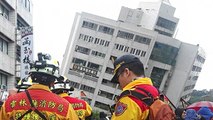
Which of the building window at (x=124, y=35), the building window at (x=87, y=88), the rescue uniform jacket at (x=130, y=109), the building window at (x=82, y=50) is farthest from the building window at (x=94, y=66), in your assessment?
the rescue uniform jacket at (x=130, y=109)

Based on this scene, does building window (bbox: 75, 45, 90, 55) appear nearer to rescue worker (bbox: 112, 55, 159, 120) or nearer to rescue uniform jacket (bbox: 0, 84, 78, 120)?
rescue uniform jacket (bbox: 0, 84, 78, 120)

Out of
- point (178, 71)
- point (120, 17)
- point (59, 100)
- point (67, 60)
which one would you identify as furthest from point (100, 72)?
point (59, 100)

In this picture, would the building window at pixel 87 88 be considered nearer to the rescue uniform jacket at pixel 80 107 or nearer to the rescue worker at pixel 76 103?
the rescue worker at pixel 76 103

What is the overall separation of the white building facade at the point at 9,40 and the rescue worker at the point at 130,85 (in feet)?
59.3

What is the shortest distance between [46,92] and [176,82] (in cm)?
5536

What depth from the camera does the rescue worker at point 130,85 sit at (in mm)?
2959

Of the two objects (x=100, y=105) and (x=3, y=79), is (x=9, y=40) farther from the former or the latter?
(x=100, y=105)

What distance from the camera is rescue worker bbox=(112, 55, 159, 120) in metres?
2.96

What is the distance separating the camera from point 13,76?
23.4 metres

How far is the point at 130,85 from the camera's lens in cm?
318

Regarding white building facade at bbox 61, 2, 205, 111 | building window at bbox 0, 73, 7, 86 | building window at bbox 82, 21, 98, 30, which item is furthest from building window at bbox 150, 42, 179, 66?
building window at bbox 0, 73, 7, 86

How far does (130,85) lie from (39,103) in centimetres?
97

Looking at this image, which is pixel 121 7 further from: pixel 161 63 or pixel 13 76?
pixel 13 76

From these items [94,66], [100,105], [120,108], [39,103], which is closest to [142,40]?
[94,66]
